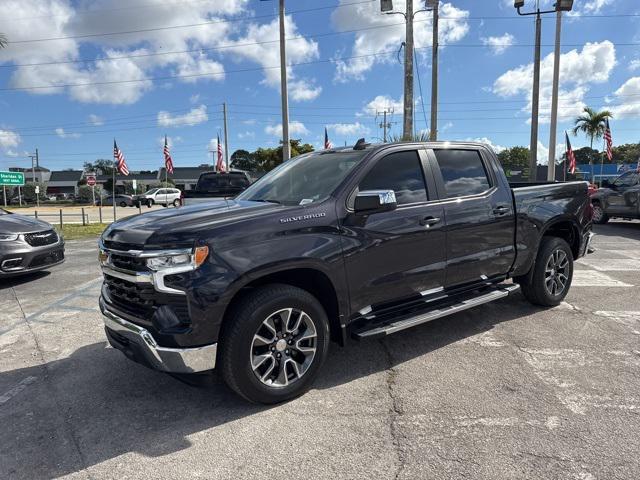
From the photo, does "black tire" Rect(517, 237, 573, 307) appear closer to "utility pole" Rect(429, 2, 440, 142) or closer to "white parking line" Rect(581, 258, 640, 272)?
"white parking line" Rect(581, 258, 640, 272)

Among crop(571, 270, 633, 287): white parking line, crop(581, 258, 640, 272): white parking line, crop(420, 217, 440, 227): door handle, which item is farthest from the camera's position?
crop(581, 258, 640, 272): white parking line

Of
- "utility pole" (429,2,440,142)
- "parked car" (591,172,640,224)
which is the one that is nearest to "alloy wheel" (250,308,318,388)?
"parked car" (591,172,640,224)

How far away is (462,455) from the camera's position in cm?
278

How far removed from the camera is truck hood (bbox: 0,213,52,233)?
7366 millimetres

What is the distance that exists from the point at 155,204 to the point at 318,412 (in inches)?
1805

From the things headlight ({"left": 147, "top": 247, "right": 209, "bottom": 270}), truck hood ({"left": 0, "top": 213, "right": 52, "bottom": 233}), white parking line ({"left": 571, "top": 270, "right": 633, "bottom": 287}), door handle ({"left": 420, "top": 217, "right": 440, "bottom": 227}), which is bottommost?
white parking line ({"left": 571, "top": 270, "right": 633, "bottom": 287})

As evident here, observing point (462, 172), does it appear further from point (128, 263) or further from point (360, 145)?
point (128, 263)

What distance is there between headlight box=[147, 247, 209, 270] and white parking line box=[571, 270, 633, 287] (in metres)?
5.78

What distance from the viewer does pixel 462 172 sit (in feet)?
15.5

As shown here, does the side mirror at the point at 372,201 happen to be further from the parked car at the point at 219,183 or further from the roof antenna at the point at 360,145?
the parked car at the point at 219,183

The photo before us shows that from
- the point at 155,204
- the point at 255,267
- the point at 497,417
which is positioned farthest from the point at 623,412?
the point at 155,204

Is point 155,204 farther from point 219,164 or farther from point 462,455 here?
point 462,455

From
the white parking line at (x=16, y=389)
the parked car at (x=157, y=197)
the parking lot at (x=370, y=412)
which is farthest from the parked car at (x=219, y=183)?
the parked car at (x=157, y=197)

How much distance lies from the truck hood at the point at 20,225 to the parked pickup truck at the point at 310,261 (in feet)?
15.4
